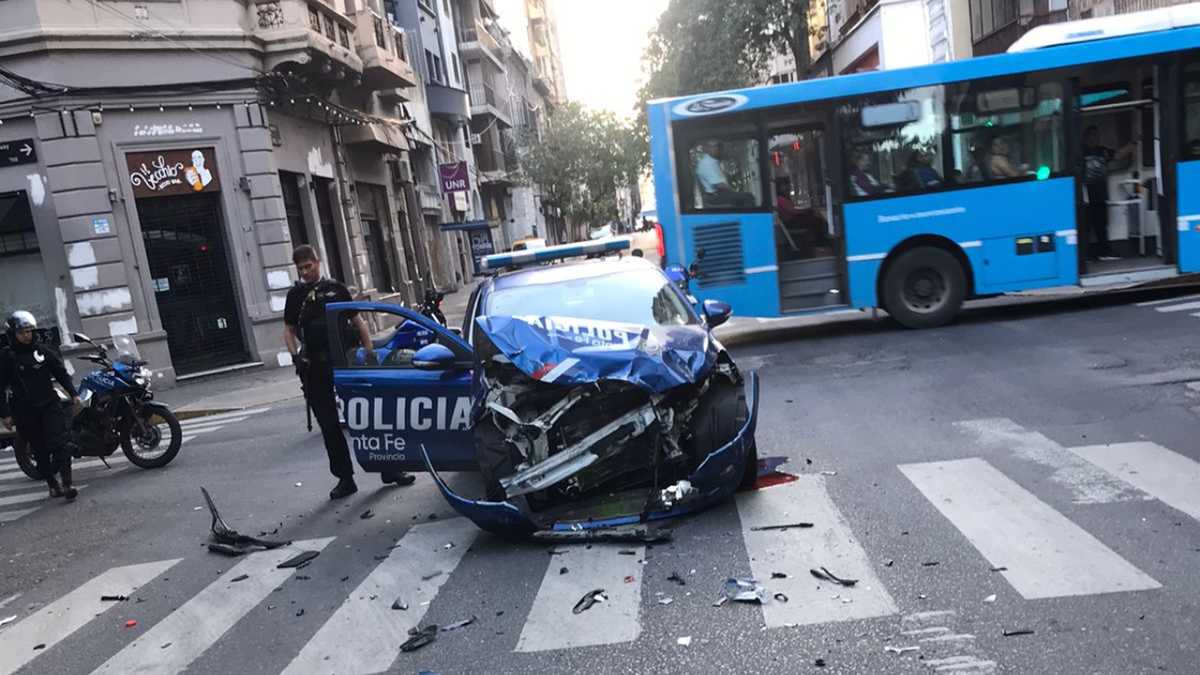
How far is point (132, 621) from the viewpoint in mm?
5125

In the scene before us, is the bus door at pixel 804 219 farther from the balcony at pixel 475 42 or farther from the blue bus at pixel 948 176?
the balcony at pixel 475 42

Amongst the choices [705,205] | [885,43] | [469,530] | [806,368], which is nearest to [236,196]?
[705,205]

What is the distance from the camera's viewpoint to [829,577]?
14.8ft

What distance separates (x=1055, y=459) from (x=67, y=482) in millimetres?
8692

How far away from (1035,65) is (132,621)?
11.7 metres

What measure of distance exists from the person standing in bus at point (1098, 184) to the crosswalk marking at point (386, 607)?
9.86 m

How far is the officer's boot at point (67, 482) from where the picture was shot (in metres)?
8.70

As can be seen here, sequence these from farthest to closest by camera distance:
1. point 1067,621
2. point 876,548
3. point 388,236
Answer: point 388,236
point 876,548
point 1067,621

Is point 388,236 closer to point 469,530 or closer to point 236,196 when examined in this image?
point 236,196

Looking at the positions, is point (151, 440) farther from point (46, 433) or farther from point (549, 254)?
point (549, 254)

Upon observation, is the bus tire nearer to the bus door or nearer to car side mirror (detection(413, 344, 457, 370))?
the bus door

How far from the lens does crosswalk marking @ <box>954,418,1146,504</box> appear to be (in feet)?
17.5

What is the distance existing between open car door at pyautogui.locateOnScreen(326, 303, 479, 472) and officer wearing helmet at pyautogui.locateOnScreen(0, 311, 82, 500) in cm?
389

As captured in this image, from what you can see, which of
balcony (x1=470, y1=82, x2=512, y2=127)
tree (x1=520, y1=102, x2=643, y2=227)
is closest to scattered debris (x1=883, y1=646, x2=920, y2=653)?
balcony (x1=470, y1=82, x2=512, y2=127)
